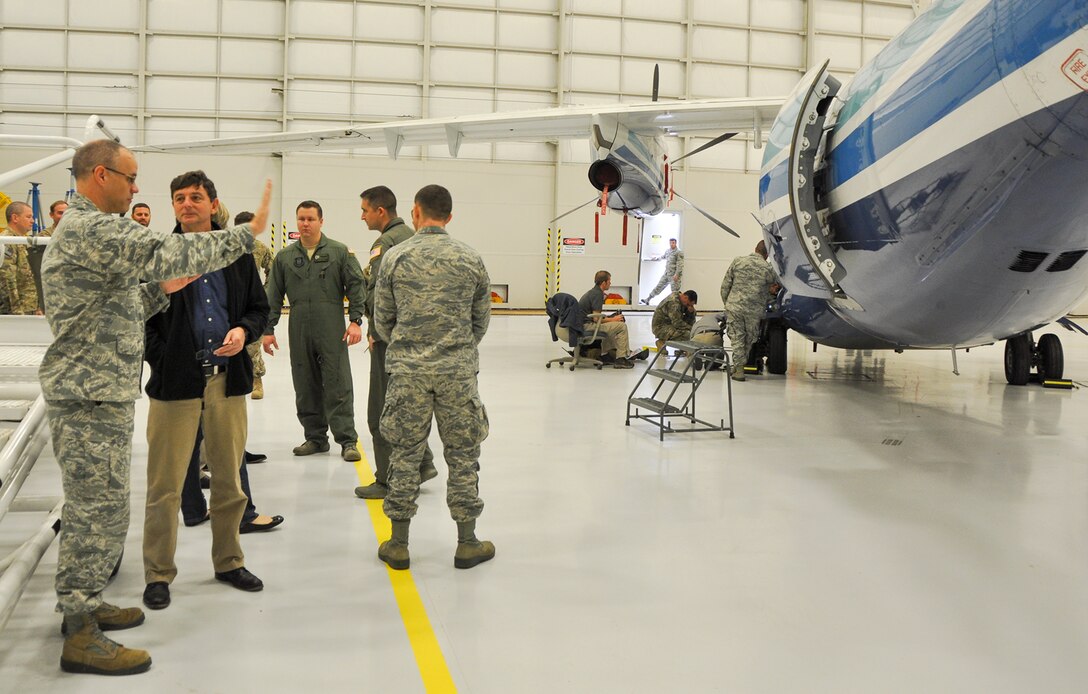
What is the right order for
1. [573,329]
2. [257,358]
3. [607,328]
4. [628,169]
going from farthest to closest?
[607,328]
[573,329]
[628,169]
[257,358]

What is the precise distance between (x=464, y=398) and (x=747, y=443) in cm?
372

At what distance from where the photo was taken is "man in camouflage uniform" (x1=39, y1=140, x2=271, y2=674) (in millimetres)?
2857

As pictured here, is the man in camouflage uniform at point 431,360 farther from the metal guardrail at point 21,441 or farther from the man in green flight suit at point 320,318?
the man in green flight suit at point 320,318

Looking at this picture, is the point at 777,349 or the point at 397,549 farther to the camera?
the point at 777,349

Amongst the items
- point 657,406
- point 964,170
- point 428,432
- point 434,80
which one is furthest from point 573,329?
point 434,80

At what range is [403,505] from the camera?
161 inches

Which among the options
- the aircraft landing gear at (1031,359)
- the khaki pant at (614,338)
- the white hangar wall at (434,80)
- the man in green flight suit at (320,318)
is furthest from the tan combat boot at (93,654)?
the white hangar wall at (434,80)

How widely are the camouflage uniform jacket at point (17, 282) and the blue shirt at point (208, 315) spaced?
4.81 metres

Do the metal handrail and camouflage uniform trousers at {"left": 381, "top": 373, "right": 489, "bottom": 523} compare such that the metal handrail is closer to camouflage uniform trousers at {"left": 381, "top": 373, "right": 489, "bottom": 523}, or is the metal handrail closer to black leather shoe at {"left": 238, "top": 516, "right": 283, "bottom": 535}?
black leather shoe at {"left": 238, "top": 516, "right": 283, "bottom": 535}

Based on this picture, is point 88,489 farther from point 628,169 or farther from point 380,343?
point 628,169

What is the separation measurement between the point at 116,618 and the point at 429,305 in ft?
5.98

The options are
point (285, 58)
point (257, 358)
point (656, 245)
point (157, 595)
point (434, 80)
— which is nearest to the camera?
point (157, 595)

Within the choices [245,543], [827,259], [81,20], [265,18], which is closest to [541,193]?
[265,18]

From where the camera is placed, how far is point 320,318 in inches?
239
